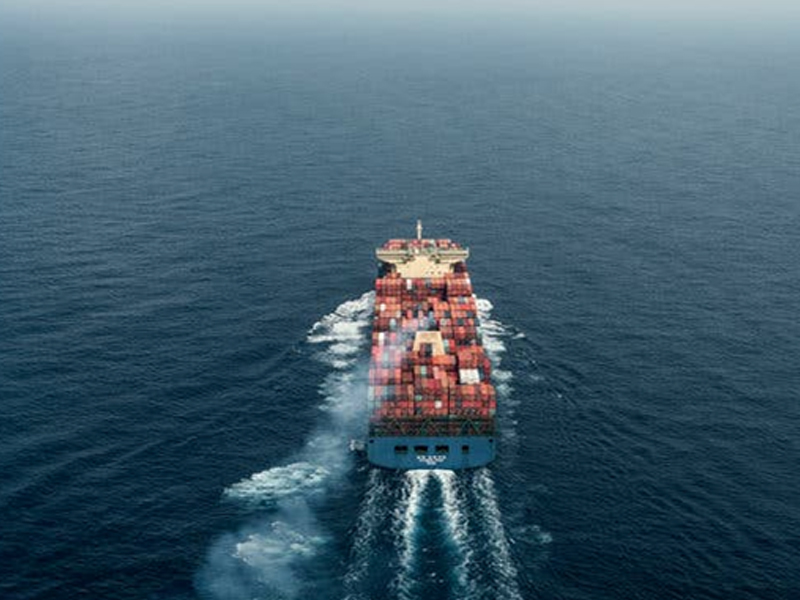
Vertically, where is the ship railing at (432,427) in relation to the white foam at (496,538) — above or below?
above

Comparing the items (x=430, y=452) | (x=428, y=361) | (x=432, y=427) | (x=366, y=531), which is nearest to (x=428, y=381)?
(x=428, y=361)

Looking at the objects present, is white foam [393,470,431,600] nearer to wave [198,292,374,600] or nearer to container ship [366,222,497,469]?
container ship [366,222,497,469]

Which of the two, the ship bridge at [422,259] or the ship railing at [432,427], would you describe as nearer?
the ship railing at [432,427]

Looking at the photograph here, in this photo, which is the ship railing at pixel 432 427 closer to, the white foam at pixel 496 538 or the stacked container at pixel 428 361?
the stacked container at pixel 428 361

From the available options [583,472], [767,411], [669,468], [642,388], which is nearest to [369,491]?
[583,472]

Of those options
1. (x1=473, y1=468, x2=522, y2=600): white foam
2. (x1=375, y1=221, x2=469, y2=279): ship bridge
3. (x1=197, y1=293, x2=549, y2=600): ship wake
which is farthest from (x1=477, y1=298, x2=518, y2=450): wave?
(x1=473, y1=468, x2=522, y2=600): white foam

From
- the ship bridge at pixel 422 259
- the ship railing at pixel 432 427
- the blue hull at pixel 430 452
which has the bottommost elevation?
the blue hull at pixel 430 452

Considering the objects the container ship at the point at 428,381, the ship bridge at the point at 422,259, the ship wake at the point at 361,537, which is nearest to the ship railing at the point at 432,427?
the container ship at the point at 428,381

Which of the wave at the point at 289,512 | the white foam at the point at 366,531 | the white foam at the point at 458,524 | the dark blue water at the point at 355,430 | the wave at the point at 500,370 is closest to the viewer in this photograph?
the white foam at the point at 458,524

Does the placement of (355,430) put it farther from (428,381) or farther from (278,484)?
(278,484)
